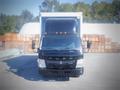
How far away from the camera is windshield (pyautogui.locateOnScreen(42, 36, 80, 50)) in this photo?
146 inches

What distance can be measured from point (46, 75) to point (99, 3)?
0.98 metres

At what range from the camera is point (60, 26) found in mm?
3660

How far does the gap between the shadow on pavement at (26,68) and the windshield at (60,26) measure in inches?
14.1

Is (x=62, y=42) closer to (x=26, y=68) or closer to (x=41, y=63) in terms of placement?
(x=41, y=63)

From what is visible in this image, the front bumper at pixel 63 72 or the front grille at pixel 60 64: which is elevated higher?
the front grille at pixel 60 64

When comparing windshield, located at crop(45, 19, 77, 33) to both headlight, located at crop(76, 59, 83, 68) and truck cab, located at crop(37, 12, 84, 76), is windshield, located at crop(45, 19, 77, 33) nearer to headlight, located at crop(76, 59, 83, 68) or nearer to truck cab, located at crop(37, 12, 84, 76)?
truck cab, located at crop(37, 12, 84, 76)

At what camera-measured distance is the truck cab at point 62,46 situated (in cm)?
366

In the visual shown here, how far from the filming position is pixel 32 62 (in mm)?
3719

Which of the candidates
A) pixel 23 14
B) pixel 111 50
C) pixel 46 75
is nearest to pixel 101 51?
pixel 111 50

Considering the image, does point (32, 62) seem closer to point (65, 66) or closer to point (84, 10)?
point (65, 66)

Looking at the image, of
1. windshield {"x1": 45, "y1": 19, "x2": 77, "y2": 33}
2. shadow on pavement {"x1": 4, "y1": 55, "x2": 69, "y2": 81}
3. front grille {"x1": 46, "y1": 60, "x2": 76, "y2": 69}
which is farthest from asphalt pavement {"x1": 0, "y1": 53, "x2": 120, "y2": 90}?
windshield {"x1": 45, "y1": 19, "x2": 77, "y2": 33}

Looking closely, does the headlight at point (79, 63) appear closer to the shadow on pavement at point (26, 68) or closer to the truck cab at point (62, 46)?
the truck cab at point (62, 46)

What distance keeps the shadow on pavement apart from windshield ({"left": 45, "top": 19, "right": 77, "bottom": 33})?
359mm

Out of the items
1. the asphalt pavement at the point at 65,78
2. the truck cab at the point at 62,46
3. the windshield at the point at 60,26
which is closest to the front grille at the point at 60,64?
the truck cab at the point at 62,46
